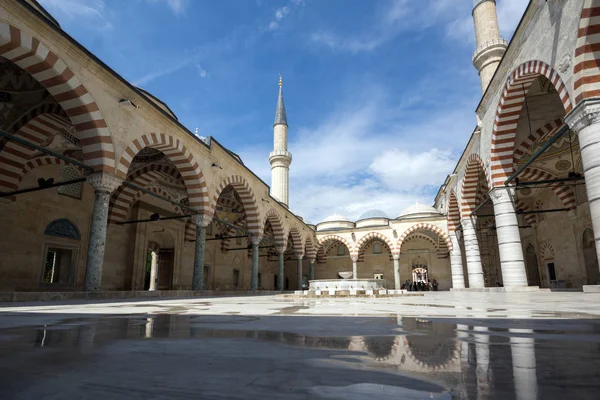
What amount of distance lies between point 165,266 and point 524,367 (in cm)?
1819

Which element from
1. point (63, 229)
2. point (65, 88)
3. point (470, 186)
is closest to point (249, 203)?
point (63, 229)

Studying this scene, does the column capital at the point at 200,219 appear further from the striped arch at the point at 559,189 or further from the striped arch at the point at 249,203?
the striped arch at the point at 559,189

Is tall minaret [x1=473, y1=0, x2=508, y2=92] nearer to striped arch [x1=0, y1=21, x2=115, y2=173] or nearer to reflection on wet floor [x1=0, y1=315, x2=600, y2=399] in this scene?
striped arch [x1=0, y1=21, x2=115, y2=173]

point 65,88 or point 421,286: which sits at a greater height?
point 65,88

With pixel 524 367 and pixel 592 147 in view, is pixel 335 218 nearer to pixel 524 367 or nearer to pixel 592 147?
pixel 592 147

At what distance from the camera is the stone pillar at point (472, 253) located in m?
15.4

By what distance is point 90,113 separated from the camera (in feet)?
25.0

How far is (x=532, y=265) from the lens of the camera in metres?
20.7

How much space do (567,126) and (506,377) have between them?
828 cm

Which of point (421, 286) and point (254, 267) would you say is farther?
point (421, 286)

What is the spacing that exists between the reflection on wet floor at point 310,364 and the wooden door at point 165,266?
1642 cm

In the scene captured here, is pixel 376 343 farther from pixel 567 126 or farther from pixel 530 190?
pixel 530 190

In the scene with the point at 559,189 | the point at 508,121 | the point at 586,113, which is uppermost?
the point at 508,121

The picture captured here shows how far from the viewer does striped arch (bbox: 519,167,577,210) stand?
16281 mm
